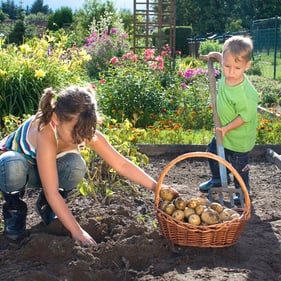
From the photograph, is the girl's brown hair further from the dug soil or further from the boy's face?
the boy's face

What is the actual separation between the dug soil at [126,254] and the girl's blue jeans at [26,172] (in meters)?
0.24

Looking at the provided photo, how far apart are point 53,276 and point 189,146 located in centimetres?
315

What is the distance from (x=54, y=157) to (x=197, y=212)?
30.3 inches

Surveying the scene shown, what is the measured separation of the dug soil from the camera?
246cm

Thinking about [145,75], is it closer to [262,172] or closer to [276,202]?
[262,172]

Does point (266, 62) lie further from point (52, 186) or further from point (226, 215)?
point (52, 186)

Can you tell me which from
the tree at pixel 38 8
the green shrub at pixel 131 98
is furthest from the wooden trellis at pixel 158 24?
the tree at pixel 38 8

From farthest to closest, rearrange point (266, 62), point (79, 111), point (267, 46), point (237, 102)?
point (266, 62) → point (267, 46) → point (237, 102) → point (79, 111)

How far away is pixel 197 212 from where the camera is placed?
8.78ft

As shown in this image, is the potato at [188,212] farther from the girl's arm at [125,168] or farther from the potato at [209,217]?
the girl's arm at [125,168]

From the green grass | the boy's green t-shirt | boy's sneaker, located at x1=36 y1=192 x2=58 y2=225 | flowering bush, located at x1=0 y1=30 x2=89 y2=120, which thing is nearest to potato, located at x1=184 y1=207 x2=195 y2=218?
boy's sneaker, located at x1=36 y1=192 x2=58 y2=225

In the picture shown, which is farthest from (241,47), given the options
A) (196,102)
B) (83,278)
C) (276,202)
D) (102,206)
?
(196,102)

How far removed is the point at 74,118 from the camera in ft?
8.42

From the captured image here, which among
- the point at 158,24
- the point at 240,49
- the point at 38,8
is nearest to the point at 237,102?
the point at 240,49
